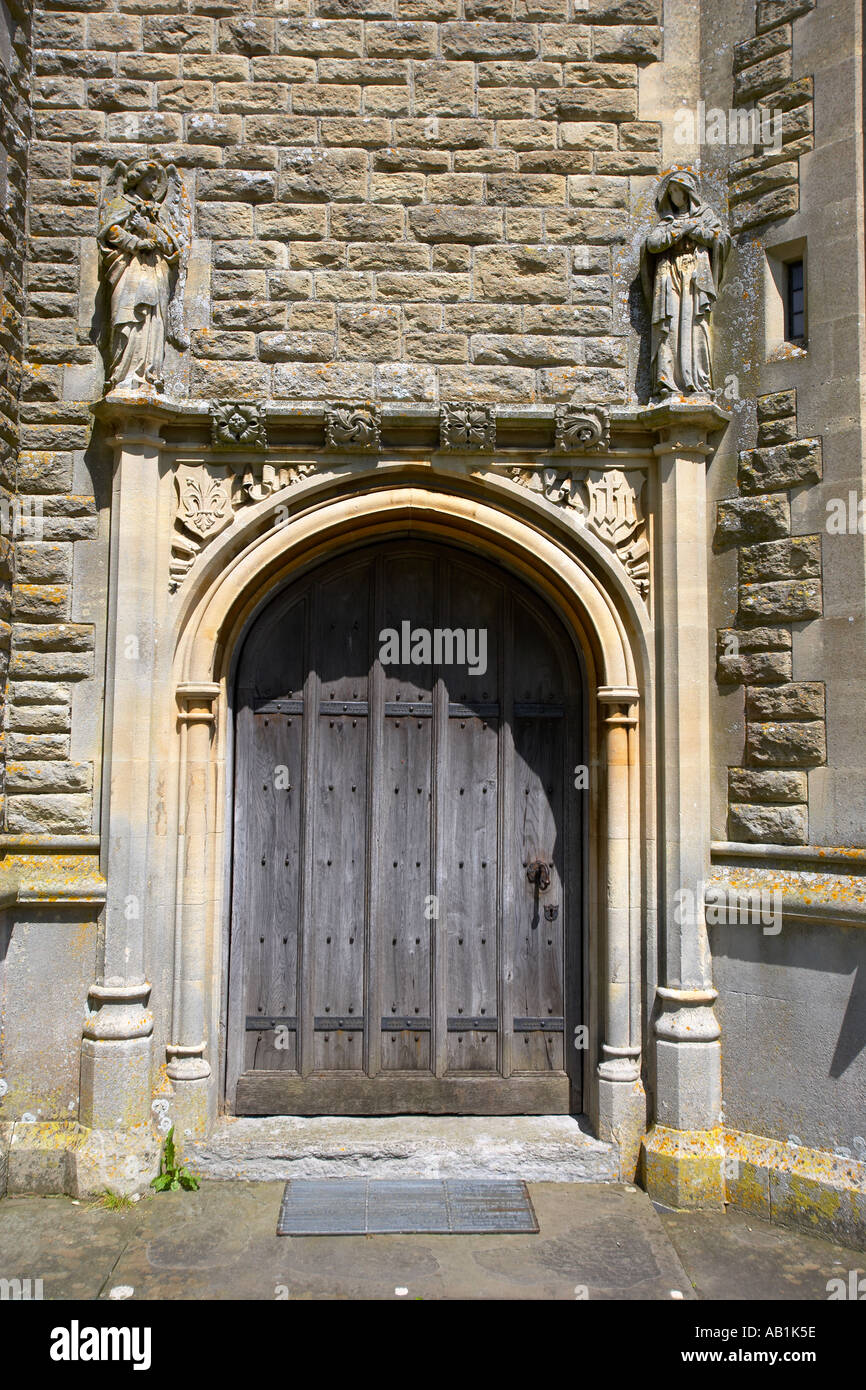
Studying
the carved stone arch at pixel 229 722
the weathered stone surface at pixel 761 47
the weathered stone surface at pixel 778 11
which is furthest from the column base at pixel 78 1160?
the weathered stone surface at pixel 778 11

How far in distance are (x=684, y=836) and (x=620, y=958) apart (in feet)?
2.23

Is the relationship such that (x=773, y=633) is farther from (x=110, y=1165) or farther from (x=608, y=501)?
(x=110, y=1165)

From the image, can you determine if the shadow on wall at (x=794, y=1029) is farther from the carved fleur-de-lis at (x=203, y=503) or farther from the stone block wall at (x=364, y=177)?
the carved fleur-de-lis at (x=203, y=503)

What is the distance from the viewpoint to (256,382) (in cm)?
459

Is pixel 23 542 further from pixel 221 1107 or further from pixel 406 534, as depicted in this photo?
pixel 221 1107

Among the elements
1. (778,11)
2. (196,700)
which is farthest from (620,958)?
(778,11)

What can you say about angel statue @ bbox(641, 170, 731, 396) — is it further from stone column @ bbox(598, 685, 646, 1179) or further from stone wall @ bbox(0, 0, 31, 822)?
stone wall @ bbox(0, 0, 31, 822)

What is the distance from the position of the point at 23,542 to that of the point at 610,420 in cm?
294

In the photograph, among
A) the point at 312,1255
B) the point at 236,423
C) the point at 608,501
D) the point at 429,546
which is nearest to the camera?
the point at 312,1255

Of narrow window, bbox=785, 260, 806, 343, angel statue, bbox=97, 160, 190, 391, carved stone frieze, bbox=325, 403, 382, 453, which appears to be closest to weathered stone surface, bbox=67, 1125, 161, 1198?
carved stone frieze, bbox=325, 403, 382, 453

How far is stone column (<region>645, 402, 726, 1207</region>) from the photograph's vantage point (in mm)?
4250

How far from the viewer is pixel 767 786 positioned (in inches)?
171

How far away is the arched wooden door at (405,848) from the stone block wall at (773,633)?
879 millimetres

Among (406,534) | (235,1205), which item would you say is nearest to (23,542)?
(406,534)
